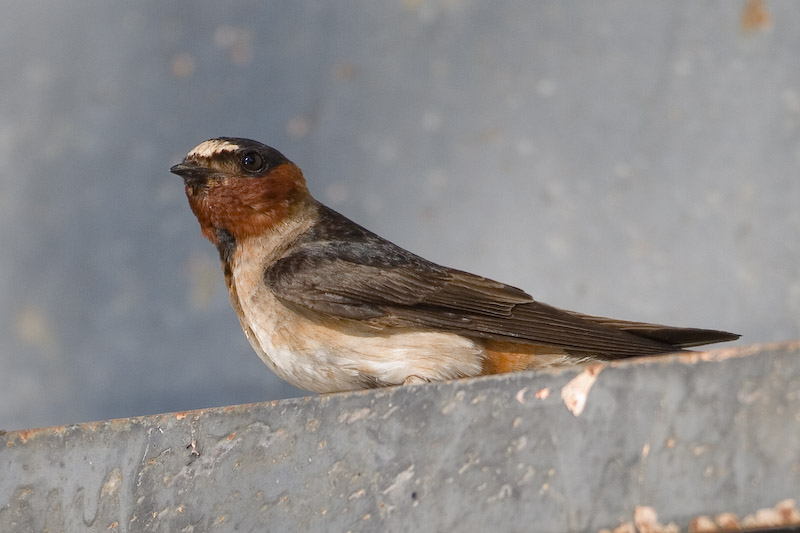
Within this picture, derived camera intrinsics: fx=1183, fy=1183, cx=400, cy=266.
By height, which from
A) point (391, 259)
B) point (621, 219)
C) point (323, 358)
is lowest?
point (323, 358)

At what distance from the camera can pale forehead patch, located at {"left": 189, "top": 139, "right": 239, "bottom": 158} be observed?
323cm

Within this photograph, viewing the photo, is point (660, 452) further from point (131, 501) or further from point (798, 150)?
point (798, 150)

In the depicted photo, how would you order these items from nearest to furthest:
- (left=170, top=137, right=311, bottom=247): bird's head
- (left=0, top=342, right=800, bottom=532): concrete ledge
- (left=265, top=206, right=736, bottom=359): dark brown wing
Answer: (left=0, top=342, right=800, bottom=532): concrete ledge
(left=265, top=206, right=736, bottom=359): dark brown wing
(left=170, top=137, right=311, bottom=247): bird's head

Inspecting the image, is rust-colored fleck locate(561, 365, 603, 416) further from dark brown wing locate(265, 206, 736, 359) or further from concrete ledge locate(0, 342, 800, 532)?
dark brown wing locate(265, 206, 736, 359)

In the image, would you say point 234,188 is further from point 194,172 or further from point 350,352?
point 350,352

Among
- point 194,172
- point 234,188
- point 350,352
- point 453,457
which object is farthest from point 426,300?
point 453,457

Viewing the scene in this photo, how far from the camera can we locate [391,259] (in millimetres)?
3080

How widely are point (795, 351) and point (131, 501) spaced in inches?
44.9

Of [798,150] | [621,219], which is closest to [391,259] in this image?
[621,219]

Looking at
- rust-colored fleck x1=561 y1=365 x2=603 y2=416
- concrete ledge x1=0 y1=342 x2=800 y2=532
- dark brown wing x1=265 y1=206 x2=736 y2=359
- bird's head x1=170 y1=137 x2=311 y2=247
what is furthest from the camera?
bird's head x1=170 y1=137 x2=311 y2=247

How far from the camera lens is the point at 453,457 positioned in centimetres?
180

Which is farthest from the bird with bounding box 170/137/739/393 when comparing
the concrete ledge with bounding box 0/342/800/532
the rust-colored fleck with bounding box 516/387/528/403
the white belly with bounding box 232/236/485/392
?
the rust-colored fleck with bounding box 516/387/528/403

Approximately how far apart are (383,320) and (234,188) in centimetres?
63

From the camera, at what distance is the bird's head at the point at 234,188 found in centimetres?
318
